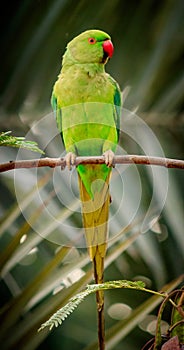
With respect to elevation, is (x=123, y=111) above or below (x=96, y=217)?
above

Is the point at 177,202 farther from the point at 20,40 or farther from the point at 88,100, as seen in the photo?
the point at 20,40

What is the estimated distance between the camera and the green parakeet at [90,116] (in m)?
1.14

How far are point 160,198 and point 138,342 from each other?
0.48 metres

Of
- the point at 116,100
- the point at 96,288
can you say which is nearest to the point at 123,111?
the point at 116,100

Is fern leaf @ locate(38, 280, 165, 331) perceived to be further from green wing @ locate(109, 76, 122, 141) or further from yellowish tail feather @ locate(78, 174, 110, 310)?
green wing @ locate(109, 76, 122, 141)

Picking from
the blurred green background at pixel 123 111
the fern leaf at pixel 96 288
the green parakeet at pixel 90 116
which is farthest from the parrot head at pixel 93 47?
the fern leaf at pixel 96 288

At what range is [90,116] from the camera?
3.79 feet

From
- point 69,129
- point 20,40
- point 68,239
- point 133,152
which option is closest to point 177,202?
point 133,152

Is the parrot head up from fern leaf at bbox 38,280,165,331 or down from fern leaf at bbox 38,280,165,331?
up

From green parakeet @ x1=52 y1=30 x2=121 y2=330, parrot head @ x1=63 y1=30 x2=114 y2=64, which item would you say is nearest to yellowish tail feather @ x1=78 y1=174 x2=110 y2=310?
green parakeet @ x1=52 y1=30 x2=121 y2=330

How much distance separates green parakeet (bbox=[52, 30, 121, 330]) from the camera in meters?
1.14

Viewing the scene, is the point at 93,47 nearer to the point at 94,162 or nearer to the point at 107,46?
the point at 107,46

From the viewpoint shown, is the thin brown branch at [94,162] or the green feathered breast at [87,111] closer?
the thin brown branch at [94,162]

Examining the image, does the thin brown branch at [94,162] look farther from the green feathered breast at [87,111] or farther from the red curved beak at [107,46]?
the red curved beak at [107,46]
